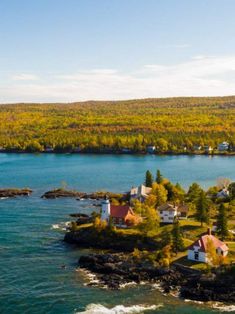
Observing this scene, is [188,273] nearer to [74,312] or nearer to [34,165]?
[74,312]

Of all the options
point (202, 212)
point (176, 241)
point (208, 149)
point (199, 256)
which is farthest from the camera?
point (208, 149)

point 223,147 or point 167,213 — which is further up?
point 223,147

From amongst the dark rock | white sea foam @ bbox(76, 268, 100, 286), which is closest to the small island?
white sea foam @ bbox(76, 268, 100, 286)

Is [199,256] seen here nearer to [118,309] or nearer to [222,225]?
[222,225]

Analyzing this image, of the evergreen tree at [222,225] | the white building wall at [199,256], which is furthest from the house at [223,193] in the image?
the white building wall at [199,256]

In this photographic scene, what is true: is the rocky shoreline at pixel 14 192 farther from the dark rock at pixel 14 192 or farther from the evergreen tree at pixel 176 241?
the evergreen tree at pixel 176 241

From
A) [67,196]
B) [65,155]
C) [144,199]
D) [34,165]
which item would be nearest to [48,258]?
[144,199]

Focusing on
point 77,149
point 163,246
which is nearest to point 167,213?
point 163,246
